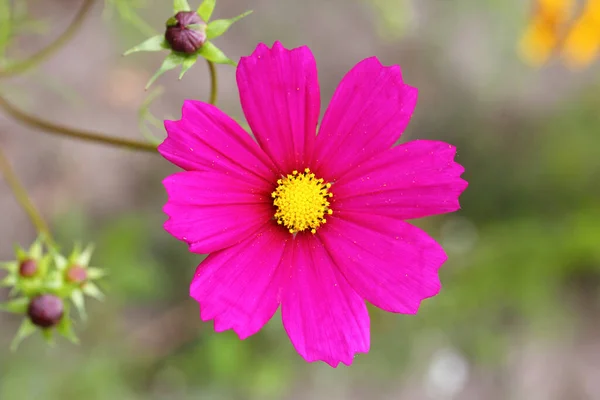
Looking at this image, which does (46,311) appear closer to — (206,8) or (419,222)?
(206,8)

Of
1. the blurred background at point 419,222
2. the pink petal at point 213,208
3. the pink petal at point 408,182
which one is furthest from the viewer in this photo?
the blurred background at point 419,222

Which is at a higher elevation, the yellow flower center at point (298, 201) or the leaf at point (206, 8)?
the leaf at point (206, 8)

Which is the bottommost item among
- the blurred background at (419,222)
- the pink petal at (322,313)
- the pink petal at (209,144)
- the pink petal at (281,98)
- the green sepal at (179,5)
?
the blurred background at (419,222)

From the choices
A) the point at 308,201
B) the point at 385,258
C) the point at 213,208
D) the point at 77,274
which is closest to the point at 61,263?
the point at 77,274

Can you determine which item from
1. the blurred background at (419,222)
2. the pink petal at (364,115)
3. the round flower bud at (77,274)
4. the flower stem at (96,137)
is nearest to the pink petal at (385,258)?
the pink petal at (364,115)

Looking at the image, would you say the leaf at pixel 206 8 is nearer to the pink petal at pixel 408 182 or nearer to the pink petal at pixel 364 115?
the pink petal at pixel 364 115

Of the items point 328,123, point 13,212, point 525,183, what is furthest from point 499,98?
point 13,212

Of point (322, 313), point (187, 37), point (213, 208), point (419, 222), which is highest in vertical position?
point (187, 37)

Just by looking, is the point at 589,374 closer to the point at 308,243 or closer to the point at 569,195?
the point at 569,195
